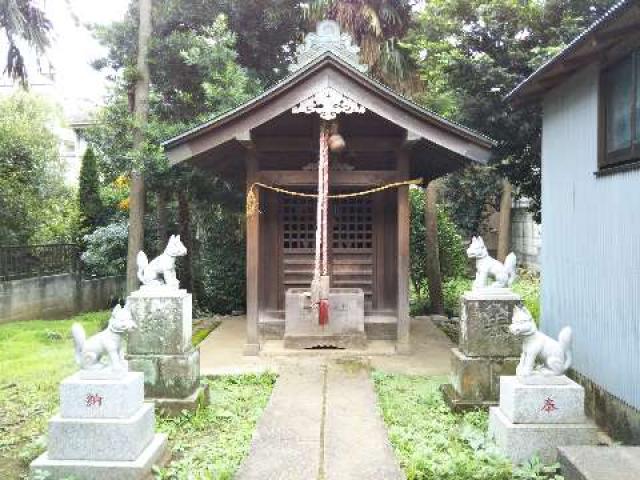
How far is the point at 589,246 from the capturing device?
6.55 metres

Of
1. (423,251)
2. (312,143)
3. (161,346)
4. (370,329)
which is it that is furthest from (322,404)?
(423,251)

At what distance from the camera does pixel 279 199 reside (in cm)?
1051

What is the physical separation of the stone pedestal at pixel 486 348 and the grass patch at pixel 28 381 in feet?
14.9

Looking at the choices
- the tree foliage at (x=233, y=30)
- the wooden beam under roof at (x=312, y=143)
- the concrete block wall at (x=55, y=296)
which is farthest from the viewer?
the concrete block wall at (x=55, y=296)

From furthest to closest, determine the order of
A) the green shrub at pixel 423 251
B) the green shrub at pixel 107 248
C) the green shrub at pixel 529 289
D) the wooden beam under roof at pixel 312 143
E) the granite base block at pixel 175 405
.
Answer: the green shrub at pixel 423 251, the green shrub at pixel 107 248, the green shrub at pixel 529 289, the wooden beam under roof at pixel 312 143, the granite base block at pixel 175 405

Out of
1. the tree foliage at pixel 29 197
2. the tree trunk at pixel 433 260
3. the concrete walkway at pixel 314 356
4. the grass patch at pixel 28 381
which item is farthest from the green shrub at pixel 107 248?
the tree trunk at pixel 433 260

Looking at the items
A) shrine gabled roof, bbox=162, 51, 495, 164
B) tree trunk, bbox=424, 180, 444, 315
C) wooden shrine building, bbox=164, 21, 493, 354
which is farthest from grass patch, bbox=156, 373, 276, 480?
tree trunk, bbox=424, 180, 444, 315

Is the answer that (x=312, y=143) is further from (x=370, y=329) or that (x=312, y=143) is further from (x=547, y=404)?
(x=547, y=404)

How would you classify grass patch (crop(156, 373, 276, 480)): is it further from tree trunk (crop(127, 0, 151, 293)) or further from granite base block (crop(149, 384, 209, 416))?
tree trunk (crop(127, 0, 151, 293))

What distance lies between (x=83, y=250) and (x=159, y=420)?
11.5m

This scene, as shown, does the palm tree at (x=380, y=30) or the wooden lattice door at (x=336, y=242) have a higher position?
the palm tree at (x=380, y=30)

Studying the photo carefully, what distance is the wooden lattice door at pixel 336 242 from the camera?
10555 millimetres

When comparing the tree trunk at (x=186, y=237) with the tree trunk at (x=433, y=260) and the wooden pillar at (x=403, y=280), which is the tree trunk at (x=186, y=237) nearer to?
the tree trunk at (x=433, y=260)

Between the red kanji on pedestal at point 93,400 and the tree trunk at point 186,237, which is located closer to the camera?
the red kanji on pedestal at point 93,400
